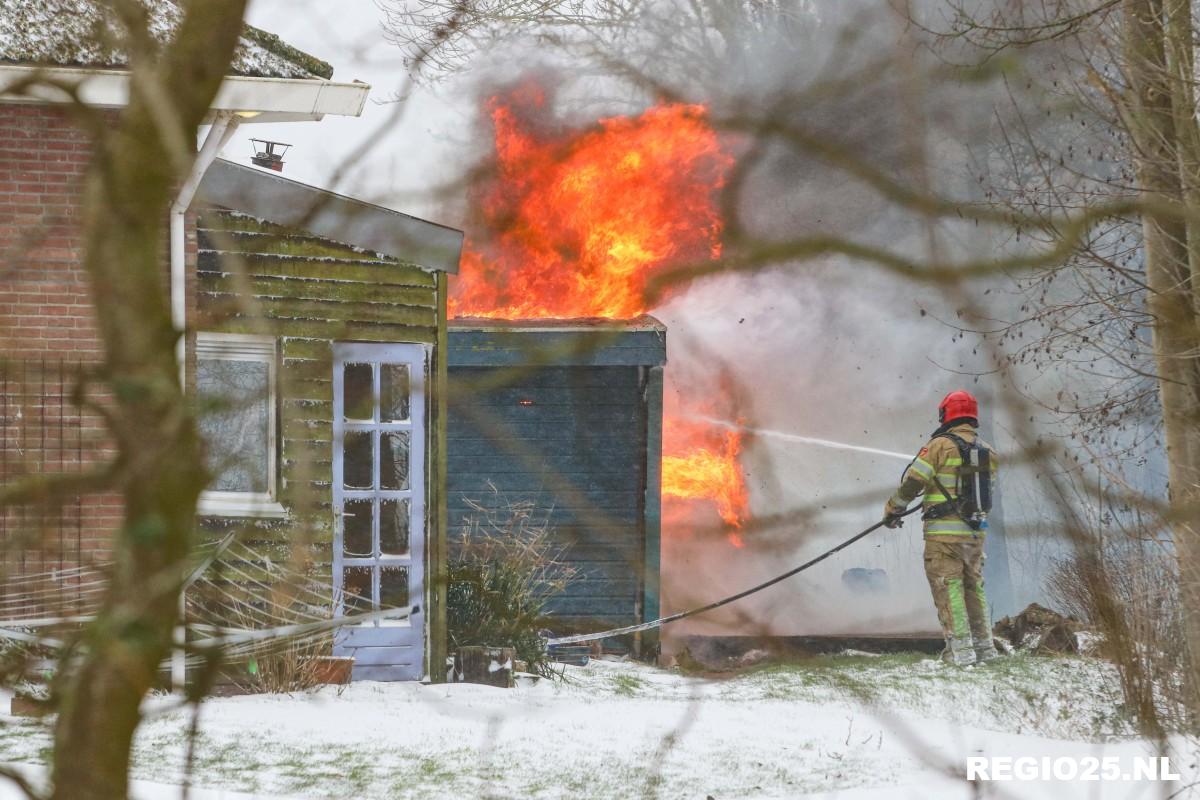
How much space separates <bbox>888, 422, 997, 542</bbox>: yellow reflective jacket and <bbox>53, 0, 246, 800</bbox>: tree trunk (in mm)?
10055

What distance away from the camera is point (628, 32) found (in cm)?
2200

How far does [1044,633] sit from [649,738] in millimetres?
5341

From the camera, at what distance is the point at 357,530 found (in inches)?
436

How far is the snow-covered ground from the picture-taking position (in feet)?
25.0

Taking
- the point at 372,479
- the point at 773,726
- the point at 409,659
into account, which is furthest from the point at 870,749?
the point at 372,479

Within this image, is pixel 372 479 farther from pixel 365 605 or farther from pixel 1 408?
pixel 1 408

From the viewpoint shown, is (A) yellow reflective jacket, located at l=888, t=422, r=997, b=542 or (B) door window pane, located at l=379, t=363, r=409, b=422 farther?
(A) yellow reflective jacket, located at l=888, t=422, r=997, b=542

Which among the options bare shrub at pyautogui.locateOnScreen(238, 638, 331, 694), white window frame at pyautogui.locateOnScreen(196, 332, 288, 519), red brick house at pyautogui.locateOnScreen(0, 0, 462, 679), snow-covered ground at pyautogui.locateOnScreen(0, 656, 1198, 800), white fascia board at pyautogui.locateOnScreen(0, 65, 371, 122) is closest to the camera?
snow-covered ground at pyautogui.locateOnScreen(0, 656, 1198, 800)

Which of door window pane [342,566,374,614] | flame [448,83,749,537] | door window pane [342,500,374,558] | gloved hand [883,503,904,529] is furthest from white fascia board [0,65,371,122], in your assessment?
flame [448,83,749,537]

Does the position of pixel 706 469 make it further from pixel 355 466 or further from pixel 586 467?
pixel 355 466

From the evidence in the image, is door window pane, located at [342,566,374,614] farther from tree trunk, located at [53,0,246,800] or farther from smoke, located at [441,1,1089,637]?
smoke, located at [441,1,1089,637]

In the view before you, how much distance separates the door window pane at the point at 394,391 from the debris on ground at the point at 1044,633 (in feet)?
19.1

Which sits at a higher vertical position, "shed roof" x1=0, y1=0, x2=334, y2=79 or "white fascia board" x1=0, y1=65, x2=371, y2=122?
"shed roof" x1=0, y1=0, x2=334, y2=79

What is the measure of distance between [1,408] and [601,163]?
14.3 metres
